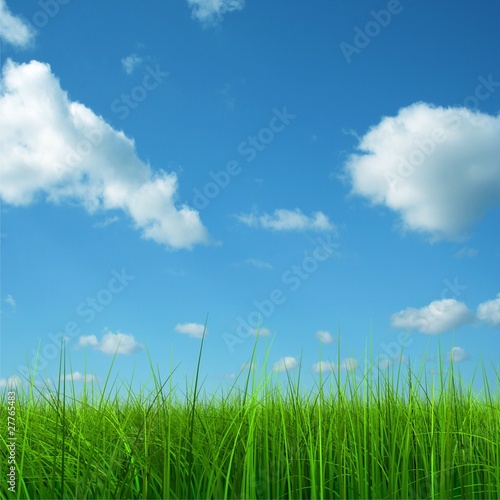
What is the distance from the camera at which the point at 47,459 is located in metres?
3.28

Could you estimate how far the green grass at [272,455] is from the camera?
2.80 metres

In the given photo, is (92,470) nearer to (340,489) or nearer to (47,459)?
(47,459)

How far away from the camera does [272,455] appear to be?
3152 mm

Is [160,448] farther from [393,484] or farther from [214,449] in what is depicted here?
[393,484]

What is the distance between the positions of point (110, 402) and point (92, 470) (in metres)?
1.43

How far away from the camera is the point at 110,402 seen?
443 cm

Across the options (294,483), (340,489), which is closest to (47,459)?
(294,483)

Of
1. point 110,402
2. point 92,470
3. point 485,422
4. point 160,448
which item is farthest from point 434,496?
point 110,402

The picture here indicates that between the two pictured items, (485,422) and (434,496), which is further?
(485,422)

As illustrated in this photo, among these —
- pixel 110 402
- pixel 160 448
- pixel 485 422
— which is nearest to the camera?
pixel 160 448

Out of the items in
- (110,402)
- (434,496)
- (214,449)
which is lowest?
(434,496)

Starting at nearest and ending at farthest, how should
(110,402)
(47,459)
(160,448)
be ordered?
(160,448) → (47,459) → (110,402)

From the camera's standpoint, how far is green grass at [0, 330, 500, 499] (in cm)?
280

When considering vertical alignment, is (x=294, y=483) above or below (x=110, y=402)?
below
